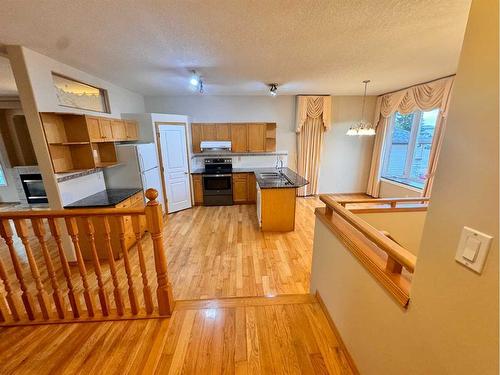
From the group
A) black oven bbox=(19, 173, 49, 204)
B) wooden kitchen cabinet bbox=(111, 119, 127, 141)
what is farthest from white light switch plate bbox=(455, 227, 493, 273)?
black oven bbox=(19, 173, 49, 204)

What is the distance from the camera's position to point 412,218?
2.36 m

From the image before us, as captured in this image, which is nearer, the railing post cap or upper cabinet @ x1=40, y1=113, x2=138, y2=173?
the railing post cap

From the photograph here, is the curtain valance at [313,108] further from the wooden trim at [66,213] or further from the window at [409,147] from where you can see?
the wooden trim at [66,213]

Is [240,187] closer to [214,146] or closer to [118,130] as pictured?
[214,146]

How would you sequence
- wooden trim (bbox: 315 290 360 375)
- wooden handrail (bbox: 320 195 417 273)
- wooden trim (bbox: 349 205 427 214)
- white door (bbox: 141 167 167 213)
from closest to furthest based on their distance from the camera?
wooden handrail (bbox: 320 195 417 273) → wooden trim (bbox: 315 290 360 375) → wooden trim (bbox: 349 205 427 214) → white door (bbox: 141 167 167 213)

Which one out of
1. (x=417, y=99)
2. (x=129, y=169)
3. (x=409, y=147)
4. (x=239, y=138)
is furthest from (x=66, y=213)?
(x=409, y=147)

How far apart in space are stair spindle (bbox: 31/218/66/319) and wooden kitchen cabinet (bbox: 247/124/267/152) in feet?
13.8

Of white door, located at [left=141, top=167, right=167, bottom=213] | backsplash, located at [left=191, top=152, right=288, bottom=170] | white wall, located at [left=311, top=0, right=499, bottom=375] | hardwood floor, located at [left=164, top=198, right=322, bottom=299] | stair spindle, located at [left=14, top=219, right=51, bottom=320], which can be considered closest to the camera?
white wall, located at [left=311, top=0, right=499, bottom=375]

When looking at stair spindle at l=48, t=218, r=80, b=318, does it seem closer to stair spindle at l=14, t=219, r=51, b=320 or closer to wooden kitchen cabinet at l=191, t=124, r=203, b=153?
stair spindle at l=14, t=219, r=51, b=320

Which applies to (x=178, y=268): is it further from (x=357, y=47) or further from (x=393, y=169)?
(x=393, y=169)

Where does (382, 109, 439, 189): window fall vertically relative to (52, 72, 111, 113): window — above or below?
below

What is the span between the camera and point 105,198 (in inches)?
119

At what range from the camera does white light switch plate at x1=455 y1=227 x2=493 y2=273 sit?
0.57 m

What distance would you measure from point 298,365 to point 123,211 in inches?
61.8
